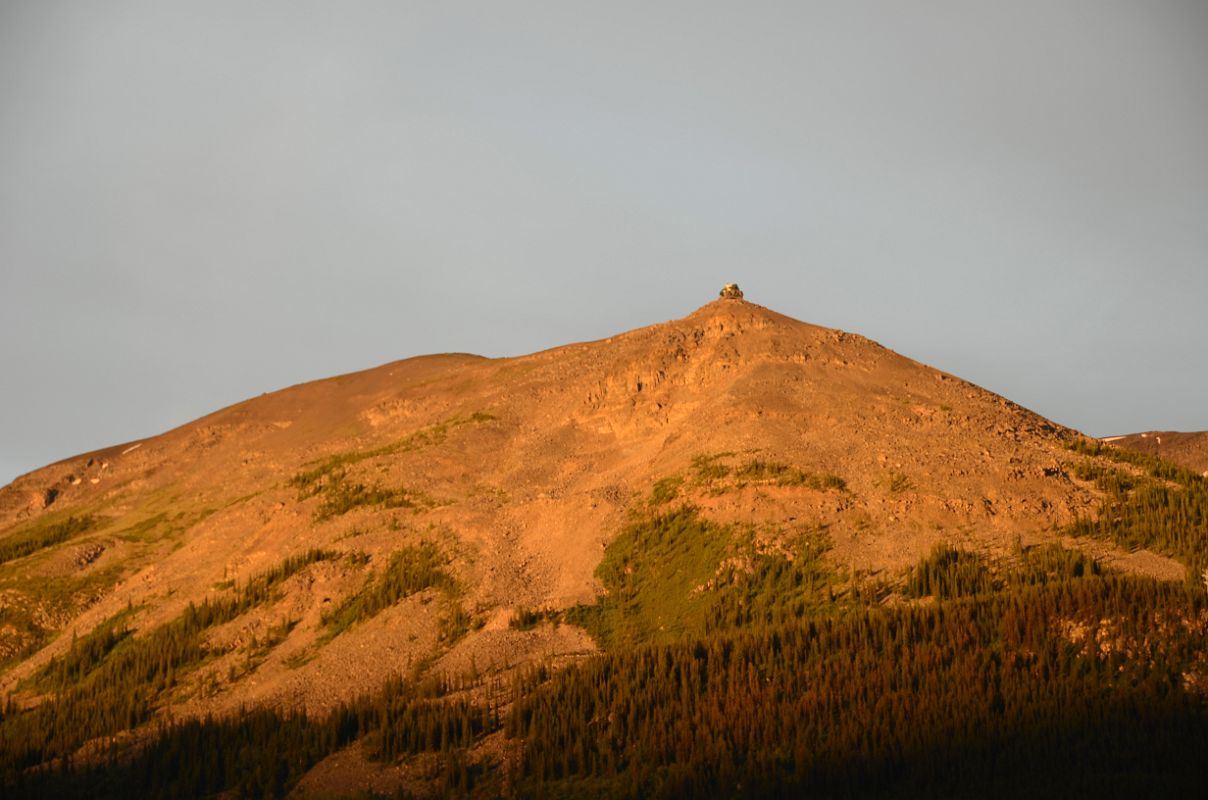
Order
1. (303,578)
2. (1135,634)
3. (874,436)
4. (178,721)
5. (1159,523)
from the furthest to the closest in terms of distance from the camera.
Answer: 1. (874,436)
2. (303,578)
3. (1159,523)
4. (178,721)
5. (1135,634)

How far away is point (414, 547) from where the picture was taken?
6694 cm

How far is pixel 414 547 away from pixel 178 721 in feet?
52.0

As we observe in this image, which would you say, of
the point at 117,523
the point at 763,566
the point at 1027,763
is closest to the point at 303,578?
the point at 763,566

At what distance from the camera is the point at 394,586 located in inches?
2486

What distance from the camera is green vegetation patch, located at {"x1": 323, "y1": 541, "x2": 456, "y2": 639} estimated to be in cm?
6172

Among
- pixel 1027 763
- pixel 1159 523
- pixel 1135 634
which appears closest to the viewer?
pixel 1027 763

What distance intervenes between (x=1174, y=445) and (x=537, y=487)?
75.3m

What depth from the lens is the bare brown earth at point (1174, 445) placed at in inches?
4520

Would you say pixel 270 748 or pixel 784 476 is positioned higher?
pixel 784 476

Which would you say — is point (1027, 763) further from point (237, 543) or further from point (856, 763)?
point (237, 543)

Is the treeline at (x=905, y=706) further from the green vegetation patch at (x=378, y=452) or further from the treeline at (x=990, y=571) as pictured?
the green vegetation patch at (x=378, y=452)

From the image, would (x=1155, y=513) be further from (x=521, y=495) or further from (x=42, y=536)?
(x=42, y=536)

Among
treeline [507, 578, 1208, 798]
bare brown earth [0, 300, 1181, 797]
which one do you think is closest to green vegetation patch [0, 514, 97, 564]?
bare brown earth [0, 300, 1181, 797]

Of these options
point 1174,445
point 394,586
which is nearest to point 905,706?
point 394,586
